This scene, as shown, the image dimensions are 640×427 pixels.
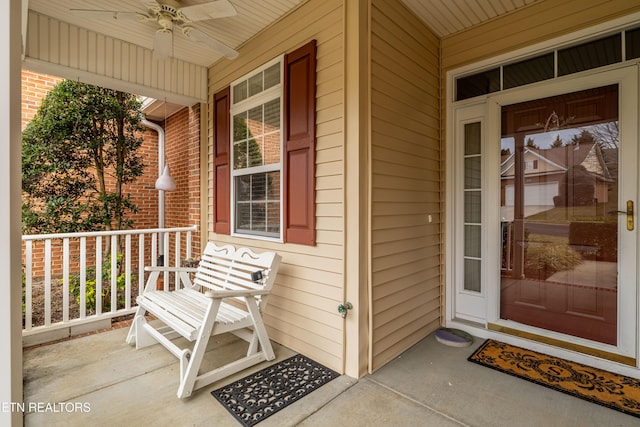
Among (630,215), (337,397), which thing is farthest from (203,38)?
(630,215)

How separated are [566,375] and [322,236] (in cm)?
210

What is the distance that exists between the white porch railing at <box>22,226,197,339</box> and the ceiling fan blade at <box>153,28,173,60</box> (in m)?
1.90

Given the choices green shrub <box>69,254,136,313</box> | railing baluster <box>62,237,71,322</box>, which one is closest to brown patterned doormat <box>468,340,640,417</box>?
railing baluster <box>62,237,71,322</box>

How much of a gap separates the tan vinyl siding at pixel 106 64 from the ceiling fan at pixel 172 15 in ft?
2.66

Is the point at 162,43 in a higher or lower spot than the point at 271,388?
higher

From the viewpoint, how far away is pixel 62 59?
117 inches

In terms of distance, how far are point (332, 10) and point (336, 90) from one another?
2.13 ft

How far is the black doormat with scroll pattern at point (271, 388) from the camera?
1.95 metres

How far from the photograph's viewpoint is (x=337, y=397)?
2104mm

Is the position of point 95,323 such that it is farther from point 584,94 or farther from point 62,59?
point 584,94

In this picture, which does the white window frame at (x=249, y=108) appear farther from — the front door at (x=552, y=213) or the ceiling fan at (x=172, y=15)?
the front door at (x=552, y=213)

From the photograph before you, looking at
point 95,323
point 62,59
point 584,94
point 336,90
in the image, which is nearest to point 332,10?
point 336,90

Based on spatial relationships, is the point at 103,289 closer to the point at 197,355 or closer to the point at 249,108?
the point at 197,355

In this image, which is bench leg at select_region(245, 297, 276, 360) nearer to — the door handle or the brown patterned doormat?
the brown patterned doormat
